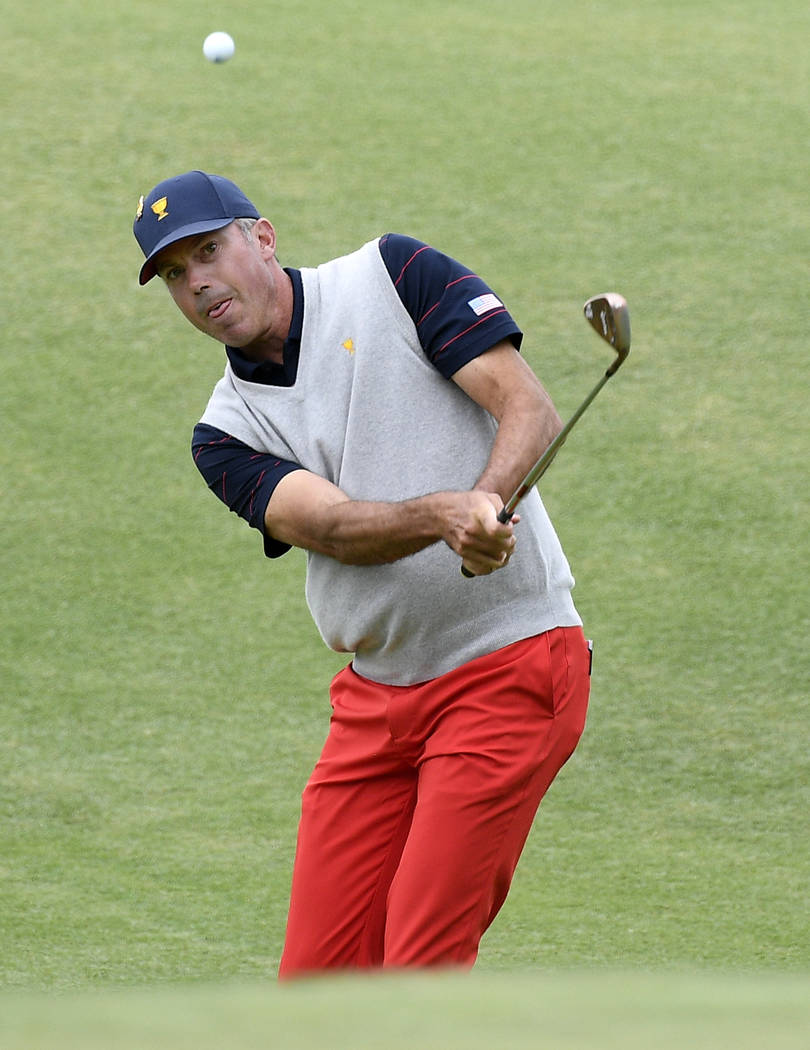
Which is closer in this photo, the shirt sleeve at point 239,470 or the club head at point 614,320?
the club head at point 614,320

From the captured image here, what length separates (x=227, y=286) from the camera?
3014mm

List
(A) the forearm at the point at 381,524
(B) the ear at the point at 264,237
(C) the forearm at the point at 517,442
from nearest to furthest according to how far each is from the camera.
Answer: (A) the forearm at the point at 381,524
(C) the forearm at the point at 517,442
(B) the ear at the point at 264,237

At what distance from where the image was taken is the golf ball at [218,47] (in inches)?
356

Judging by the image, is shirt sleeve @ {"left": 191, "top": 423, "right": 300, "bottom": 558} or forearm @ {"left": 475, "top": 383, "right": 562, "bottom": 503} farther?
shirt sleeve @ {"left": 191, "top": 423, "right": 300, "bottom": 558}

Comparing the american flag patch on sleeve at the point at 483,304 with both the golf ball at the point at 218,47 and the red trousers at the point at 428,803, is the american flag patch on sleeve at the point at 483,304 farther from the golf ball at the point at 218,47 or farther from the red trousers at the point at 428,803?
the golf ball at the point at 218,47

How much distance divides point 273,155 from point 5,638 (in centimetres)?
377

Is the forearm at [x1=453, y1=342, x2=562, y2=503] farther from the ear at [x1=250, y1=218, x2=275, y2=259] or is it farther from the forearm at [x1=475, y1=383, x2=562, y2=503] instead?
the ear at [x1=250, y1=218, x2=275, y2=259]

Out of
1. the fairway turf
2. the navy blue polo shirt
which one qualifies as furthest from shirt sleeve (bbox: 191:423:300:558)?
the fairway turf

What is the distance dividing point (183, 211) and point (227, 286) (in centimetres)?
15

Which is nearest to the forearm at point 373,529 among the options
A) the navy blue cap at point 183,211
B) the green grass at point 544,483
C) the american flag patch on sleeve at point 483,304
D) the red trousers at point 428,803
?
the red trousers at point 428,803

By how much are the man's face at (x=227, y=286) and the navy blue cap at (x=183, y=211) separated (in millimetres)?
25

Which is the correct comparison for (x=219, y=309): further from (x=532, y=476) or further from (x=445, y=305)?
(x=532, y=476)

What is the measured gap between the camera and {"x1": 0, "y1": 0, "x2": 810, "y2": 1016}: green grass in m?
4.33

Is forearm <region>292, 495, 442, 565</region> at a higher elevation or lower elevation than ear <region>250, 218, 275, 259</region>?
lower
